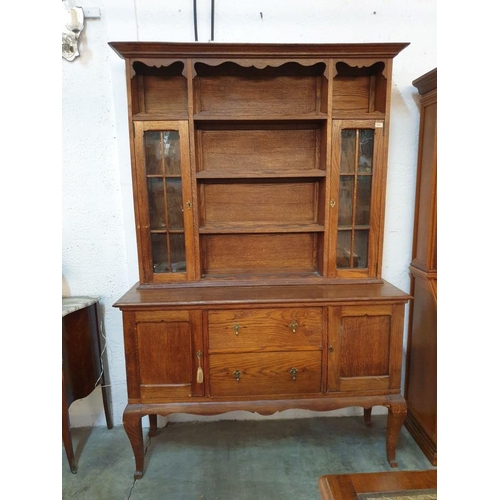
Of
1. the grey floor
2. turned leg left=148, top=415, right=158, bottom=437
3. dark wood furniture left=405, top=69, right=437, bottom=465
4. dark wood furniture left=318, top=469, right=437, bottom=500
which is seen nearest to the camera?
dark wood furniture left=318, top=469, right=437, bottom=500

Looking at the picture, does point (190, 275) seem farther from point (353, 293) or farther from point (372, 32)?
point (372, 32)

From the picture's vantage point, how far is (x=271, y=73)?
1690 mm

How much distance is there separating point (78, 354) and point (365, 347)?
4.81ft

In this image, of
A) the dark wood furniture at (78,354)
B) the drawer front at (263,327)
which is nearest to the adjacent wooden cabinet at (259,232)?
the drawer front at (263,327)

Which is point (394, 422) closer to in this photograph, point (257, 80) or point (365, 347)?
point (365, 347)

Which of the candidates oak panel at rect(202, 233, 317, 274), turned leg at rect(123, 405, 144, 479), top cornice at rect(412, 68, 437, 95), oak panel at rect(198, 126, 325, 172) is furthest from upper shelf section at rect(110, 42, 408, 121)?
Answer: turned leg at rect(123, 405, 144, 479)

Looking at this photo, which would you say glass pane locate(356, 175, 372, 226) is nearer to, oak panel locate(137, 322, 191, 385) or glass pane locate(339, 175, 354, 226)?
glass pane locate(339, 175, 354, 226)

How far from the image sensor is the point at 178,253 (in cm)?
169

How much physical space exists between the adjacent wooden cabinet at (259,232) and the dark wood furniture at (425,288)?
10.0 inches

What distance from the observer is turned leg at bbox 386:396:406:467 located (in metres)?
1.53

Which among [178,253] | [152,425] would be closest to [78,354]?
[152,425]

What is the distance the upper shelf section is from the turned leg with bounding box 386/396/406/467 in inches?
54.7

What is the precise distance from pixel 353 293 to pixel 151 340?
0.97m
